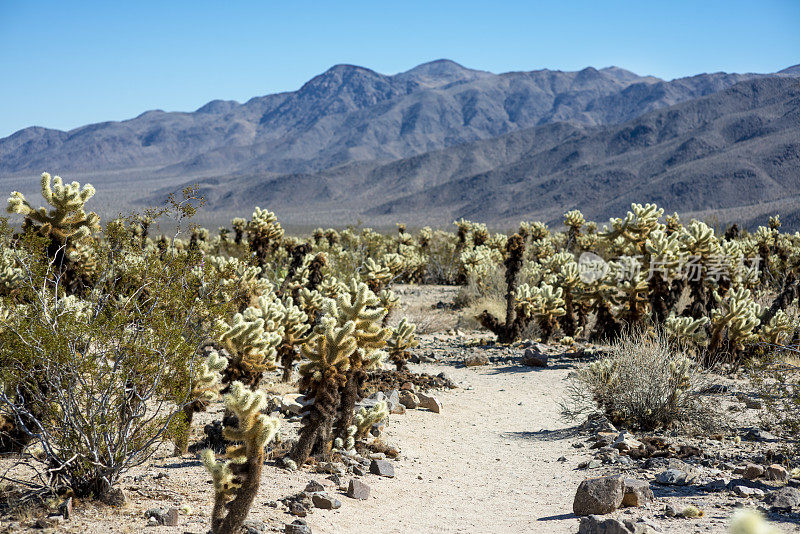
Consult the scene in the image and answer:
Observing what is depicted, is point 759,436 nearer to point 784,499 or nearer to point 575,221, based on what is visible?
point 784,499

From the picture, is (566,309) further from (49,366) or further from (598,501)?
(49,366)

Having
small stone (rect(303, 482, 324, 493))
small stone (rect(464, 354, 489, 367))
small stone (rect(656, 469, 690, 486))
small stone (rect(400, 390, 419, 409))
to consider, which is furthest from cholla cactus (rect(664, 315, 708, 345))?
small stone (rect(303, 482, 324, 493))

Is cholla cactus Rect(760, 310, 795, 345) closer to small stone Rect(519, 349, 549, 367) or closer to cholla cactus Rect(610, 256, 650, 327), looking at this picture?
cholla cactus Rect(610, 256, 650, 327)

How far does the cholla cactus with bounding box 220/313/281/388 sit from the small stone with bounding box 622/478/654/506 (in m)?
4.01

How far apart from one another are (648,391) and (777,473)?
217 cm

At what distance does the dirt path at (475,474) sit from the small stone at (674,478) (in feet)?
A: 2.68

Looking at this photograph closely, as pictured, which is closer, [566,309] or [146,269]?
[146,269]

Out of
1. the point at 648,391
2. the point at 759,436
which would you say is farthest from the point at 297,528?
the point at 759,436

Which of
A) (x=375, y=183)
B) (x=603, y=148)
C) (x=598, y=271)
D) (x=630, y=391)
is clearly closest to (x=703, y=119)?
(x=603, y=148)

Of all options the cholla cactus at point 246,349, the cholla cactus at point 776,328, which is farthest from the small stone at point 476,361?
the cholla cactus at point 246,349

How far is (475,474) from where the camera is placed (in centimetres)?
704

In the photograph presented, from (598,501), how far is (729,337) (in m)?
7.11

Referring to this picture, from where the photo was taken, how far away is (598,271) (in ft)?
48.7

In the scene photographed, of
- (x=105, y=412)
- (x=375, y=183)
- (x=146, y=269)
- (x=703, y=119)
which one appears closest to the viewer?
(x=105, y=412)
